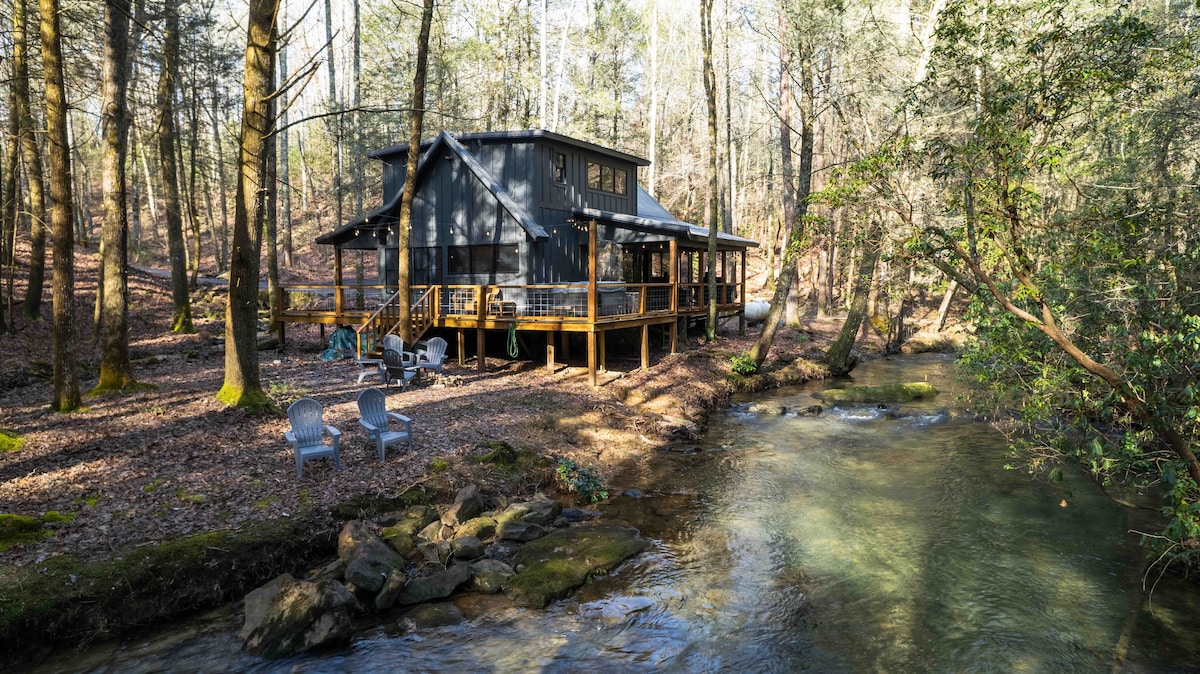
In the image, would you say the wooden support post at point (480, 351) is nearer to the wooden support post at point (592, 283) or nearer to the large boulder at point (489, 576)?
the wooden support post at point (592, 283)

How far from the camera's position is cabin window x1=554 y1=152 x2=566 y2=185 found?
19905mm

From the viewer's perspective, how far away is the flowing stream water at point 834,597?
596 cm

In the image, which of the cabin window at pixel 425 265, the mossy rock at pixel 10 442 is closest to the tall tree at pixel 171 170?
the cabin window at pixel 425 265

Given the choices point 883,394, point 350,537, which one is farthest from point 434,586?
point 883,394

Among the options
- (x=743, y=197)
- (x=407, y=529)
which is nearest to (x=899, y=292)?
(x=407, y=529)

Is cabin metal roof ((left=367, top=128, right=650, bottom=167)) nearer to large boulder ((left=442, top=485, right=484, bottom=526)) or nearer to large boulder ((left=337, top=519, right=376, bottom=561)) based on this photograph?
large boulder ((left=442, top=485, right=484, bottom=526))

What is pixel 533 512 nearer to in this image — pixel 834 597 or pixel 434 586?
pixel 434 586

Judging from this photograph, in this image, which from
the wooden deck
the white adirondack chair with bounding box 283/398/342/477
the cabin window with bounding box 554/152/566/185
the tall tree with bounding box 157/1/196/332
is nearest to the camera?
the white adirondack chair with bounding box 283/398/342/477

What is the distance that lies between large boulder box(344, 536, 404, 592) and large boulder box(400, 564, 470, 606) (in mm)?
277

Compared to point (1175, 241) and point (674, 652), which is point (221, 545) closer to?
point (674, 652)

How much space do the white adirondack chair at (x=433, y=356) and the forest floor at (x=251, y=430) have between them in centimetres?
50

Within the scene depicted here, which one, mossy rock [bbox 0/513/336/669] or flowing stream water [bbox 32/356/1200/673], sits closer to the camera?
mossy rock [bbox 0/513/336/669]

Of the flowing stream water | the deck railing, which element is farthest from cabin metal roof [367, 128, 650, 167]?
the flowing stream water

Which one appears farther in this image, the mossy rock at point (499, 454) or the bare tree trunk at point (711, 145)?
the bare tree trunk at point (711, 145)
